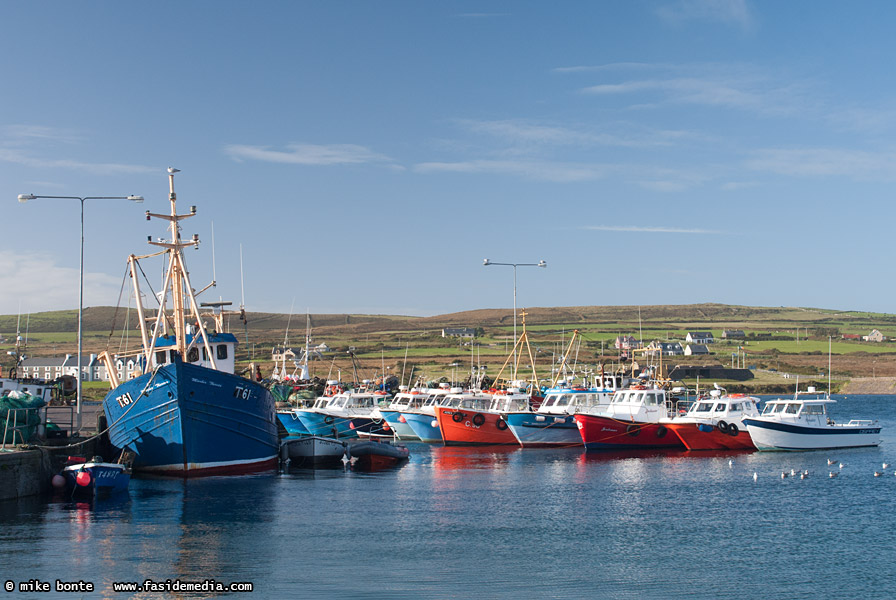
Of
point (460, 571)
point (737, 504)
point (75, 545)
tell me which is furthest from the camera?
point (737, 504)

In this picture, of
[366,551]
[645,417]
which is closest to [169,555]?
[366,551]

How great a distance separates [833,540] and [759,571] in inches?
205

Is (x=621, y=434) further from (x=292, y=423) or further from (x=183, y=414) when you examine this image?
(x=183, y=414)

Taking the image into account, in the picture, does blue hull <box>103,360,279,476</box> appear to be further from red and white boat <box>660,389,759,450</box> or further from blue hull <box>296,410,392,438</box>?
red and white boat <box>660,389,759,450</box>

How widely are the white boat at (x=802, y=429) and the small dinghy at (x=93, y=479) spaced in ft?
107

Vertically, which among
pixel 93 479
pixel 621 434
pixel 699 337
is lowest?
pixel 621 434

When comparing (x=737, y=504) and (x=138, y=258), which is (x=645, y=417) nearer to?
(x=737, y=504)

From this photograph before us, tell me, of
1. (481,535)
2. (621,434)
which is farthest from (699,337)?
(481,535)

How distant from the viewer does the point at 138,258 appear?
4172 centimetres

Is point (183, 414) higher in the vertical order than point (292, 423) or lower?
higher

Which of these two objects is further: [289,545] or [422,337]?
[422,337]

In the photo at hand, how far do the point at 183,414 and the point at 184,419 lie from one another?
8.5 inches

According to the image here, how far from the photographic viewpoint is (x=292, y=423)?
6206 cm

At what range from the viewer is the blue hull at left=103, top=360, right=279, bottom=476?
36.2 metres
